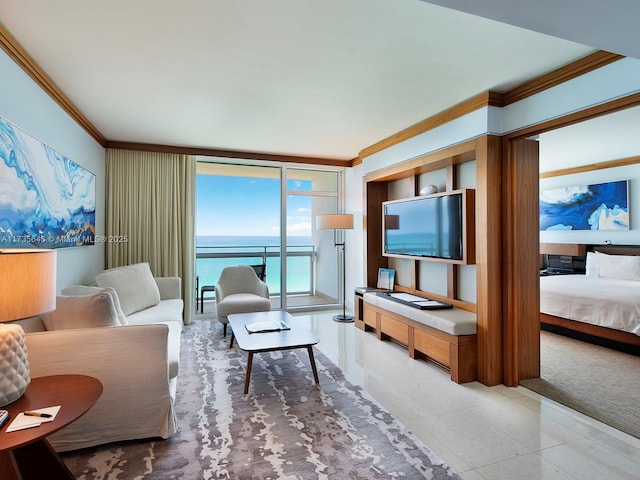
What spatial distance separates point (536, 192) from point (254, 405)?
286 centimetres

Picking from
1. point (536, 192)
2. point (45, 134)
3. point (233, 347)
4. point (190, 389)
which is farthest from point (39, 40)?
point (536, 192)

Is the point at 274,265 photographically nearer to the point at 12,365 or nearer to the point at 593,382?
the point at 593,382

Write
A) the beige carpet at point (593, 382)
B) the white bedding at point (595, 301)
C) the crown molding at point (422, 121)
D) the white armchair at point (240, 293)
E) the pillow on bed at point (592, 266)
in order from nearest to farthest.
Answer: the crown molding at point (422, 121), the beige carpet at point (593, 382), the white bedding at point (595, 301), the white armchair at point (240, 293), the pillow on bed at point (592, 266)

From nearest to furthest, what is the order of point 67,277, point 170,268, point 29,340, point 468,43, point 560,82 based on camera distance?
point 29,340, point 468,43, point 560,82, point 67,277, point 170,268

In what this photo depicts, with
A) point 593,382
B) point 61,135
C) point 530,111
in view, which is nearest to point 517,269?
point 593,382

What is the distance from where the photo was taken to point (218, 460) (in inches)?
75.4

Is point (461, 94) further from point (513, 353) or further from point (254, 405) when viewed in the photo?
point (254, 405)

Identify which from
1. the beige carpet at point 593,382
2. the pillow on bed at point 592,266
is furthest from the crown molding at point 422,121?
the pillow on bed at point 592,266

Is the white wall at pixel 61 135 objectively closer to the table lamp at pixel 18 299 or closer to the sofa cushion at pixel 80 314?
the sofa cushion at pixel 80 314

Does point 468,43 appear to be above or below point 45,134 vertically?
above

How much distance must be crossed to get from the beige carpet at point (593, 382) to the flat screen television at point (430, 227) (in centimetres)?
123

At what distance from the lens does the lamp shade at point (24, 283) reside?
4.24ft

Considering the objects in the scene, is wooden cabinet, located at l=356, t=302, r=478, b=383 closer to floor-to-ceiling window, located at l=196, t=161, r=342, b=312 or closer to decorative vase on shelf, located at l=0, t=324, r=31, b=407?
floor-to-ceiling window, located at l=196, t=161, r=342, b=312

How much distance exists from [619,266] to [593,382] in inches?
107
